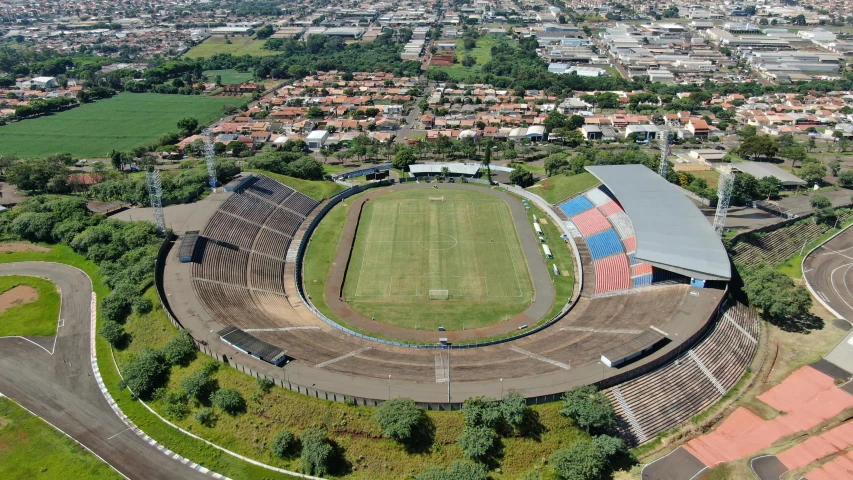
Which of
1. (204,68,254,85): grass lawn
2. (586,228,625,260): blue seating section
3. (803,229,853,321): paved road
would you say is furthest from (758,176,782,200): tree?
(204,68,254,85): grass lawn

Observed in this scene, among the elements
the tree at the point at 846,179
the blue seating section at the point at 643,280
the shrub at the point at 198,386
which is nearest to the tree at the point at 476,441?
the shrub at the point at 198,386

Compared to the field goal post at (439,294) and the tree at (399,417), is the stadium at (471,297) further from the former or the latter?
the tree at (399,417)

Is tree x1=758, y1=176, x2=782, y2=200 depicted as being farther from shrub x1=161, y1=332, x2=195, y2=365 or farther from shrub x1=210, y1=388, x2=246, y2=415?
shrub x1=161, y1=332, x2=195, y2=365

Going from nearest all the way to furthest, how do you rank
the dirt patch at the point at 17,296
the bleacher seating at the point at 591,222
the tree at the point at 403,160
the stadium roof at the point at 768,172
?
the dirt patch at the point at 17,296 → the bleacher seating at the point at 591,222 → the stadium roof at the point at 768,172 → the tree at the point at 403,160

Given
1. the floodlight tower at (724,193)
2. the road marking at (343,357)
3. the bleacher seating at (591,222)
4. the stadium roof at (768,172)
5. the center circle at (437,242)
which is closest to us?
the road marking at (343,357)

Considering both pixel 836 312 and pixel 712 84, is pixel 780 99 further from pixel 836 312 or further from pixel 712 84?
pixel 836 312
